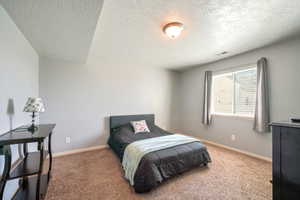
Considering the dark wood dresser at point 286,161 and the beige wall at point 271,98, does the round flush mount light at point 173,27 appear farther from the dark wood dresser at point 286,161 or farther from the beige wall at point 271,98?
the beige wall at point 271,98

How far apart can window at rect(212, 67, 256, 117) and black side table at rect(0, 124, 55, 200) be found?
3880 millimetres

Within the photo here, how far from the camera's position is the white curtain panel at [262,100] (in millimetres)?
2703

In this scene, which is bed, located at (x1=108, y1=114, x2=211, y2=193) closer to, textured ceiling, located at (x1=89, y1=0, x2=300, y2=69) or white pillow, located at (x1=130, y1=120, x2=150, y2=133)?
white pillow, located at (x1=130, y1=120, x2=150, y2=133)

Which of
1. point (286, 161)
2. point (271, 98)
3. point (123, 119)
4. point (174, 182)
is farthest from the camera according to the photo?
point (123, 119)

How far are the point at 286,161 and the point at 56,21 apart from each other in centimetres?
297

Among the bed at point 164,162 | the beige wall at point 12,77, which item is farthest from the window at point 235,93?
the beige wall at point 12,77

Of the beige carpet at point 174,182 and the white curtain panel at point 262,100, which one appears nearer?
the beige carpet at point 174,182

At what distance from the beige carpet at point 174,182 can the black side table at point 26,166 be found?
0.78 ft

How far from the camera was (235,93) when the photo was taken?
3.39 m

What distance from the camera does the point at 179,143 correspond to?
2.44 m

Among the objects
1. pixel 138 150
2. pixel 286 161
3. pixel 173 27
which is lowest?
pixel 138 150

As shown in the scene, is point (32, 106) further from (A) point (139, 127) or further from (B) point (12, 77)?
(A) point (139, 127)

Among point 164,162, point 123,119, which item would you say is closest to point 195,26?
point 164,162

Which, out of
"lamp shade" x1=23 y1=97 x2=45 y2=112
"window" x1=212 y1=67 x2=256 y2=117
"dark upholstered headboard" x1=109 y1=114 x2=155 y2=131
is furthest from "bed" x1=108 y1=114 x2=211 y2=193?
"window" x1=212 y1=67 x2=256 y2=117
